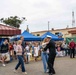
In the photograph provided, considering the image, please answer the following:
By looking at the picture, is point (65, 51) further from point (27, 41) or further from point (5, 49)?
point (5, 49)

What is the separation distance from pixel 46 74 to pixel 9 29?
10129 mm

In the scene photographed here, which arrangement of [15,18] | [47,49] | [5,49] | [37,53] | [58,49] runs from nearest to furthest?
1. [47,49]
2. [5,49]
3. [37,53]
4. [58,49]
5. [15,18]

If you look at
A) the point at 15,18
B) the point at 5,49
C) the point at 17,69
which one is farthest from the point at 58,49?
the point at 15,18

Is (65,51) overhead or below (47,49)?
below

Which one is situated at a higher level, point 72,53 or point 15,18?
point 15,18

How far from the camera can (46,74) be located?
10.5 meters

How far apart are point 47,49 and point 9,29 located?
32.8 ft

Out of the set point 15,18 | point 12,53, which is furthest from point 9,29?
point 15,18

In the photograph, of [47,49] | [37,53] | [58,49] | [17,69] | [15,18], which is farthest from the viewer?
[15,18]

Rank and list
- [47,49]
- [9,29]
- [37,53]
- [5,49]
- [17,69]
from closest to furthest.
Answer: [47,49] < [17,69] < [5,49] < [37,53] < [9,29]

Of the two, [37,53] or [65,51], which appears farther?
[65,51]

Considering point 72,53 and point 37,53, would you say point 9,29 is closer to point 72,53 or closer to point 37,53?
point 37,53

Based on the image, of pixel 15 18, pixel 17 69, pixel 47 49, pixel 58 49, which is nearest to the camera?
pixel 47 49

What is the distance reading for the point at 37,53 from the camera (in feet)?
59.0
